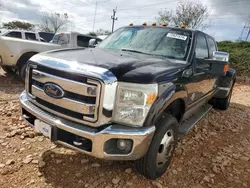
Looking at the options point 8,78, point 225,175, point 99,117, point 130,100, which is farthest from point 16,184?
point 8,78

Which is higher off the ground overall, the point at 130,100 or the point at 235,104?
the point at 130,100

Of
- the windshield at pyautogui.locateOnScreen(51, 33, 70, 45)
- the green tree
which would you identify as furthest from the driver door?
the green tree

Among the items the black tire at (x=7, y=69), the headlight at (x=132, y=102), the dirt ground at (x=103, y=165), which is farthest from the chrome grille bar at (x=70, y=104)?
the black tire at (x=7, y=69)

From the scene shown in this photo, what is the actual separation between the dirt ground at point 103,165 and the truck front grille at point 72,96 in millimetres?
805

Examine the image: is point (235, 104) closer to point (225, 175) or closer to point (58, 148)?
point (225, 175)

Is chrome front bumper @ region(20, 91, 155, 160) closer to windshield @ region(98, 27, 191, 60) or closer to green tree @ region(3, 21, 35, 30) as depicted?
windshield @ region(98, 27, 191, 60)

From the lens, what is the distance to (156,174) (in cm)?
269

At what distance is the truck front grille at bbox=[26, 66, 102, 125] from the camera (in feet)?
6.93

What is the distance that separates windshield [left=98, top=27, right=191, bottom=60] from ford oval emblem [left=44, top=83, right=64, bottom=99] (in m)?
1.46

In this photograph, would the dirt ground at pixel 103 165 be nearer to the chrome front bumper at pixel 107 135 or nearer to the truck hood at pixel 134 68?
the chrome front bumper at pixel 107 135

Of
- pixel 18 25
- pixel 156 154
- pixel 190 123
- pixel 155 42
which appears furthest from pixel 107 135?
pixel 18 25

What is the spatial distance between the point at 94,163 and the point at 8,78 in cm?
585

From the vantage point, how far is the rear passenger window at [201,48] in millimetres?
3621

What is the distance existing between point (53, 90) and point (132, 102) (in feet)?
2.73
